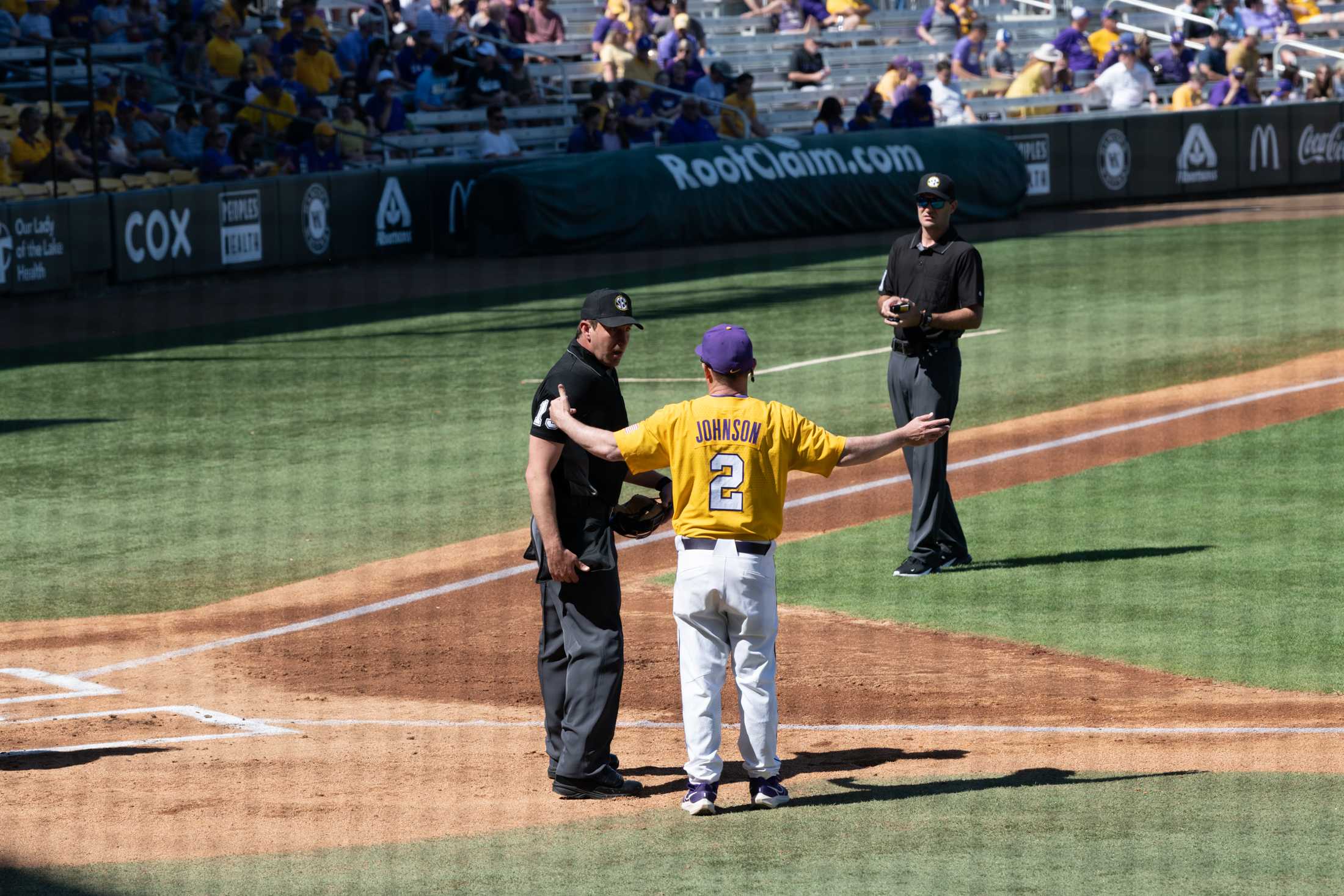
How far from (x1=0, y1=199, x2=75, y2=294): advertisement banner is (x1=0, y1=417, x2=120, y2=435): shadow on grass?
5.42m

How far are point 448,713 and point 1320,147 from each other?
28959mm

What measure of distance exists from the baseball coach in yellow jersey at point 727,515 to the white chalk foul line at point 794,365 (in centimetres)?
900

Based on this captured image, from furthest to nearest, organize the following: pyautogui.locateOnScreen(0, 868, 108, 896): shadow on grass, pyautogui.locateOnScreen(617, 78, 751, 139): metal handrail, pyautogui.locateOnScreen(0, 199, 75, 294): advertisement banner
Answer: pyautogui.locateOnScreen(617, 78, 751, 139): metal handrail < pyautogui.locateOnScreen(0, 199, 75, 294): advertisement banner < pyautogui.locateOnScreen(0, 868, 108, 896): shadow on grass

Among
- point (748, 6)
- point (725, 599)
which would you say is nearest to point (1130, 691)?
point (725, 599)

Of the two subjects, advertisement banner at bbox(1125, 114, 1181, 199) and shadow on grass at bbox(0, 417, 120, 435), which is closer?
shadow on grass at bbox(0, 417, 120, 435)

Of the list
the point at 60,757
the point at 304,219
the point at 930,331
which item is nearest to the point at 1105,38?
the point at 304,219

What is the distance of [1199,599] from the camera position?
9.09 m

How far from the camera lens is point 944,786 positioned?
20.9ft

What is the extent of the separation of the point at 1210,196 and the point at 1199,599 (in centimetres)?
2445

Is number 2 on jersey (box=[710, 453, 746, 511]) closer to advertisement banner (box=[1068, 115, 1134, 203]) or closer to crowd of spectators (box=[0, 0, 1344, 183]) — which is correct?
crowd of spectators (box=[0, 0, 1344, 183])

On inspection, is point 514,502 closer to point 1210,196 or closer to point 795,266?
point 795,266

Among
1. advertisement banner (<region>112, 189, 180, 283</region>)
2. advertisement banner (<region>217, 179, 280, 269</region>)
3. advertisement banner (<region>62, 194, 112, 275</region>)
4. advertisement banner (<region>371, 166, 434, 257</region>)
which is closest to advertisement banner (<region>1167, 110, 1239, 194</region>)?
advertisement banner (<region>371, 166, 434, 257</region>)

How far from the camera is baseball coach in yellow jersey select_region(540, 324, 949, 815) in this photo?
602 cm

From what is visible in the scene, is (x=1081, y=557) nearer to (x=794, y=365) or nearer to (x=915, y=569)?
(x=915, y=569)
